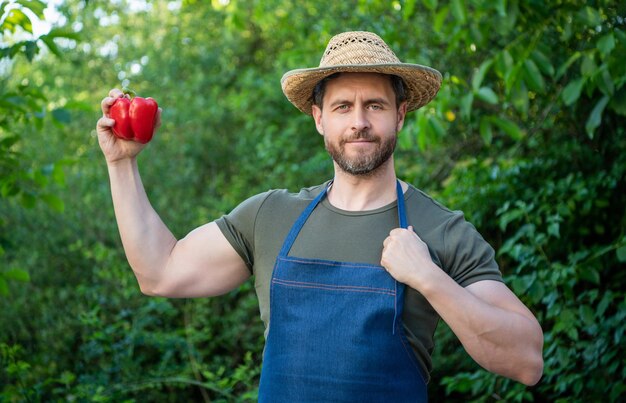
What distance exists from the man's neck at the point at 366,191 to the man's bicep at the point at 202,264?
1.21 ft

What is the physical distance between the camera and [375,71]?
7.48 ft

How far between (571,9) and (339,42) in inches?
65.0

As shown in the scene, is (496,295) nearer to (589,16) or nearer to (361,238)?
(361,238)

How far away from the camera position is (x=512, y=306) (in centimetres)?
203

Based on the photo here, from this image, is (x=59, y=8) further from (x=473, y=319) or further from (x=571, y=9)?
(x=473, y=319)

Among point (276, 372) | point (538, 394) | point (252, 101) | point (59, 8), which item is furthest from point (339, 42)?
point (252, 101)

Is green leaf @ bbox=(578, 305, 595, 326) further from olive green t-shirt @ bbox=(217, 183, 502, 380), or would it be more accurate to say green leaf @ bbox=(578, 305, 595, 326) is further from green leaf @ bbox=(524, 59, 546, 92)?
olive green t-shirt @ bbox=(217, 183, 502, 380)

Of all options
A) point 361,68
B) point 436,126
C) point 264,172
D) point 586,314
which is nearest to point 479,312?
point 361,68

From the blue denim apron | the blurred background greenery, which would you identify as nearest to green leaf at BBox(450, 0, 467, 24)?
the blurred background greenery

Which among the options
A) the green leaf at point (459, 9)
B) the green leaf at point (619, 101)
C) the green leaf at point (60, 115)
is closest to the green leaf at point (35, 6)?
the green leaf at point (60, 115)

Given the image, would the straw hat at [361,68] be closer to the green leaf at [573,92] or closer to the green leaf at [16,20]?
the green leaf at [573,92]

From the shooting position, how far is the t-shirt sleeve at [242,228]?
2.37 metres

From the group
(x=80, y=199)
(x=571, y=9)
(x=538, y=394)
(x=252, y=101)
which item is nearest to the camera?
(x=571, y=9)

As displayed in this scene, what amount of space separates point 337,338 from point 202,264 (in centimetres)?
51
